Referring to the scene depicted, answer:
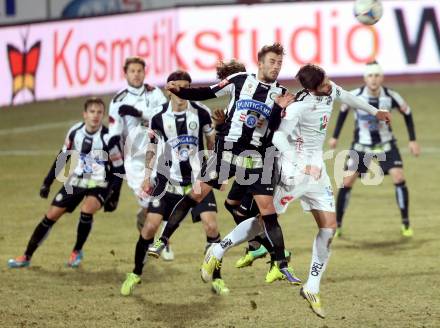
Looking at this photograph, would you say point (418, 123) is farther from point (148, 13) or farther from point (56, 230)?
point (56, 230)

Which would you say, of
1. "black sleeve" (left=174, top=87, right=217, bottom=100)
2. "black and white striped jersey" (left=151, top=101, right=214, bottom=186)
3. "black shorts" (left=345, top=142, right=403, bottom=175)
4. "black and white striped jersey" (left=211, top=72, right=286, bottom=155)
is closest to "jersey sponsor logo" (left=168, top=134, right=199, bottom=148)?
"black and white striped jersey" (left=151, top=101, right=214, bottom=186)

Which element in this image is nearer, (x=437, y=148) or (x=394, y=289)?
(x=394, y=289)

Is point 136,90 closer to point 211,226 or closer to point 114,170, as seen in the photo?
point 114,170

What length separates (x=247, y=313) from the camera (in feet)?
37.3

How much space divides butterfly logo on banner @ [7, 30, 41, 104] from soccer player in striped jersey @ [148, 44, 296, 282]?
1524 cm

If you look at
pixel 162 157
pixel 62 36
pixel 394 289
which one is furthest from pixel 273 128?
pixel 62 36

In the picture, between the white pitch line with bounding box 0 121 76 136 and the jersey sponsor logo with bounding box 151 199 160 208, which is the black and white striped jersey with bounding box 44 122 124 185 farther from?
the white pitch line with bounding box 0 121 76 136

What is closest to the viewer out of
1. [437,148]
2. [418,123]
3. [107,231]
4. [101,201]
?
[101,201]

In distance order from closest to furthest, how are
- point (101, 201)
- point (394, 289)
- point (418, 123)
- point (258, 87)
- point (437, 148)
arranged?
point (258, 87) < point (394, 289) < point (101, 201) < point (437, 148) < point (418, 123)

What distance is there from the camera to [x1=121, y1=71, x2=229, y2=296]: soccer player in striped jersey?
1229cm

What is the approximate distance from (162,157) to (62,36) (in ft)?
49.1

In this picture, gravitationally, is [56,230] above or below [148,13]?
below

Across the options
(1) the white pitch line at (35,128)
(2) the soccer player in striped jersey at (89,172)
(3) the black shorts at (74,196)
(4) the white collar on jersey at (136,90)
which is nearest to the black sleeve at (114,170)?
(2) the soccer player in striped jersey at (89,172)

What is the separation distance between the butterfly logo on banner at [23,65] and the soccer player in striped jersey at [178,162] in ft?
45.7
